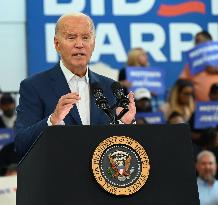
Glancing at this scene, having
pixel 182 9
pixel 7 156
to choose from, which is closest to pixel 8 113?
pixel 7 156

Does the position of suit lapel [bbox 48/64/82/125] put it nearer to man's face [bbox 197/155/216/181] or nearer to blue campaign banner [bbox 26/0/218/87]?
man's face [bbox 197/155/216/181]

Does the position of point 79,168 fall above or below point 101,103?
below

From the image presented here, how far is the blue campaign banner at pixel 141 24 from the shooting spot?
25.6ft

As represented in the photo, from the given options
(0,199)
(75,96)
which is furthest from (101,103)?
(0,199)

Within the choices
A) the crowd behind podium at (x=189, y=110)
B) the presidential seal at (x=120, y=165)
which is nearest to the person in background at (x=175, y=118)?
the crowd behind podium at (x=189, y=110)

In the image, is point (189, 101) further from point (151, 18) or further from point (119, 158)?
point (119, 158)

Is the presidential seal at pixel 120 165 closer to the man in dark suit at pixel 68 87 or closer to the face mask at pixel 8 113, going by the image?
the man in dark suit at pixel 68 87

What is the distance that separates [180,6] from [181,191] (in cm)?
615

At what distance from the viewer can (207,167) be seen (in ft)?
19.1

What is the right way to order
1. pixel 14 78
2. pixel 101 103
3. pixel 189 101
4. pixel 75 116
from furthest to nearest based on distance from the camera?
1. pixel 14 78
2. pixel 189 101
3. pixel 75 116
4. pixel 101 103

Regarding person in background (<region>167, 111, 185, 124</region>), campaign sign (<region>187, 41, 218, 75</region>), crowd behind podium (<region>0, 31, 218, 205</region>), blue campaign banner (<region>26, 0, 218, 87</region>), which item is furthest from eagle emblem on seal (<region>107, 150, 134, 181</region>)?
blue campaign banner (<region>26, 0, 218, 87</region>)

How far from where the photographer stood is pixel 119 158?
7.28ft

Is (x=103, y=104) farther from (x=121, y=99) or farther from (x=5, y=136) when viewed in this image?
(x=5, y=136)

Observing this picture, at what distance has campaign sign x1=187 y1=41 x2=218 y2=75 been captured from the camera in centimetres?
671
